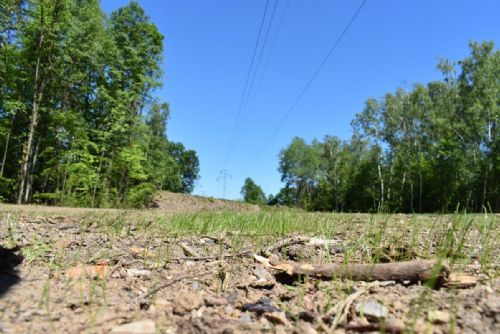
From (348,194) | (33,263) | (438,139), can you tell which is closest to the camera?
(33,263)

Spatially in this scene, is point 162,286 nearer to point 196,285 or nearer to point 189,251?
point 196,285

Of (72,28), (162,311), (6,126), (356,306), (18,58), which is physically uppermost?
(72,28)

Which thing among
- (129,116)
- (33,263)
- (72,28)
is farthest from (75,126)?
(33,263)

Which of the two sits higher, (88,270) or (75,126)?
(75,126)

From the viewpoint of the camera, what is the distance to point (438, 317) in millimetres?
1739

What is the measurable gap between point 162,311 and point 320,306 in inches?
38.3

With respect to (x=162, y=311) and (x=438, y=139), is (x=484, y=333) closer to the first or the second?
(x=162, y=311)

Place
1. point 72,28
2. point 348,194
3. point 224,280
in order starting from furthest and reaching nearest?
point 348,194 < point 72,28 < point 224,280

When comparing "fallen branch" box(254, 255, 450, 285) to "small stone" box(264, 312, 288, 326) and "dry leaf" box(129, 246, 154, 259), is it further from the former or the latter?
"dry leaf" box(129, 246, 154, 259)

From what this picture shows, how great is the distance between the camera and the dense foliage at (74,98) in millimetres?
19078

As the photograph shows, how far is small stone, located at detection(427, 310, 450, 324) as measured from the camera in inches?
67.4

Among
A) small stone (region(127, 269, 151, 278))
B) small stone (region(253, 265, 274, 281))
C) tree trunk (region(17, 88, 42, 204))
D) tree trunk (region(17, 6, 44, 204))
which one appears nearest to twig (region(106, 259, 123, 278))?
small stone (region(127, 269, 151, 278))

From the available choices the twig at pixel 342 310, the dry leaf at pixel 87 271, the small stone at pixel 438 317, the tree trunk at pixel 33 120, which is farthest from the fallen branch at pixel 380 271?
the tree trunk at pixel 33 120

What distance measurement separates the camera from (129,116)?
23453mm
